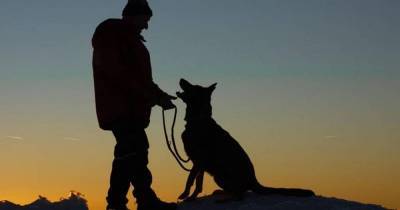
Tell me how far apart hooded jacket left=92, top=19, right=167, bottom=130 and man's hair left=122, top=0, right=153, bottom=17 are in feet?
0.64

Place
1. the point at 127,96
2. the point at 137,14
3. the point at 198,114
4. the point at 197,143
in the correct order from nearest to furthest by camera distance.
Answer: the point at 127,96 → the point at 137,14 → the point at 197,143 → the point at 198,114

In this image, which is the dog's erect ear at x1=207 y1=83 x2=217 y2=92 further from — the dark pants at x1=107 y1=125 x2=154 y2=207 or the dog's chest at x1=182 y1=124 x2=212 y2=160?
the dark pants at x1=107 y1=125 x2=154 y2=207

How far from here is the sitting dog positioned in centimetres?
919

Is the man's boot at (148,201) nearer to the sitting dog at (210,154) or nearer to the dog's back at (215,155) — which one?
the sitting dog at (210,154)

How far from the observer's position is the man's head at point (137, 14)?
7949mm

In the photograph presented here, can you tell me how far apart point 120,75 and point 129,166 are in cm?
113

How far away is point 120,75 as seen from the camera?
7.68 m

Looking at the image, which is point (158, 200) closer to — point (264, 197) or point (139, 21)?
point (264, 197)

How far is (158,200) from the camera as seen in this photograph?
8.23 m

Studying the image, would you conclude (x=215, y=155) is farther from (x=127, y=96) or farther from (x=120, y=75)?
(x=120, y=75)

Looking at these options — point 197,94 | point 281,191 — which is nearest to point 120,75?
point 197,94

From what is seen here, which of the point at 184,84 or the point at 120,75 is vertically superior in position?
the point at 184,84

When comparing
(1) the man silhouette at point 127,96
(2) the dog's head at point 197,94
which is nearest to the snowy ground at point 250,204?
(1) the man silhouette at point 127,96

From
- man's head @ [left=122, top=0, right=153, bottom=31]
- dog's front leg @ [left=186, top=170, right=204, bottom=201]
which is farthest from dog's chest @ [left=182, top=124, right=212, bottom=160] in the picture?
man's head @ [left=122, top=0, right=153, bottom=31]
